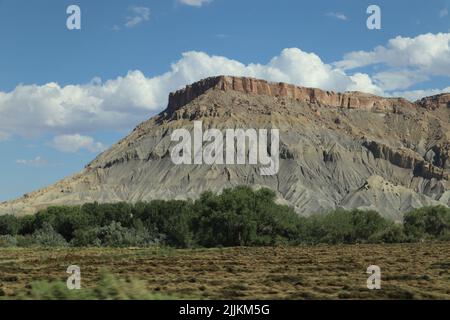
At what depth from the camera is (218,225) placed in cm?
6875

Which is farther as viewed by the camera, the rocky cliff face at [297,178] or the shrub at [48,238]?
the rocky cliff face at [297,178]

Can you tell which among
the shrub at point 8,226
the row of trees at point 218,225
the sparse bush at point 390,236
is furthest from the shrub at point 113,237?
the sparse bush at point 390,236

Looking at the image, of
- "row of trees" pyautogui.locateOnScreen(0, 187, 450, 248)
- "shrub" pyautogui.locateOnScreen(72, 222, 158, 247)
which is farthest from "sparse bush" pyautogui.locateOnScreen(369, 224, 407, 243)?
"shrub" pyautogui.locateOnScreen(72, 222, 158, 247)

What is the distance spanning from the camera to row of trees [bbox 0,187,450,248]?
69.2 meters

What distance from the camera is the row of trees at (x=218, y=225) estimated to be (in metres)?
69.2

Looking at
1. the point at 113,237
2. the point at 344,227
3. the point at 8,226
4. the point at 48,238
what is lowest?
the point at 48,238

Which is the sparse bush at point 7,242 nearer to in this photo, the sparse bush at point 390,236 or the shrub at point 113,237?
the shrub at point 113,237

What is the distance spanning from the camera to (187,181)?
17338 centimetres

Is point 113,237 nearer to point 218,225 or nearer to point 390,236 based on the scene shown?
point 218,225

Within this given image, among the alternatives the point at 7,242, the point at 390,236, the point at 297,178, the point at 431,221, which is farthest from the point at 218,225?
the point at 297,178

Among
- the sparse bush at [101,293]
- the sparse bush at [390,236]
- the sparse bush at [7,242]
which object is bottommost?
the sparse bush at [7,242]
